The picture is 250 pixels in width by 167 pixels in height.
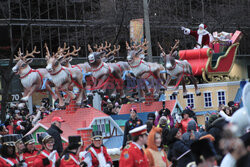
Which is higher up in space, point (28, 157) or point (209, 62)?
point (28, 157)

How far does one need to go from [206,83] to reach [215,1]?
22.9 m

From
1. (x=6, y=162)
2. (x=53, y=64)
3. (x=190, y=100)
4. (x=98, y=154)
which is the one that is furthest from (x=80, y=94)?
(x=6, y=162)

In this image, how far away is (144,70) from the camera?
19.3 m

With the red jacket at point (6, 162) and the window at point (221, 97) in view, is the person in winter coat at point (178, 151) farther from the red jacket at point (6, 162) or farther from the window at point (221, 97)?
the window at point (221, 97)

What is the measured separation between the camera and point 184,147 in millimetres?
9586

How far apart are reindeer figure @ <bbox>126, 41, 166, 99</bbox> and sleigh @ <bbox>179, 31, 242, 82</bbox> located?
152 inches

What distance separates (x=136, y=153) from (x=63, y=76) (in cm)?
896

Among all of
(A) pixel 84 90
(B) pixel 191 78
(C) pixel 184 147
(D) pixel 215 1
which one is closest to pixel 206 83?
(B) pixel 191 78

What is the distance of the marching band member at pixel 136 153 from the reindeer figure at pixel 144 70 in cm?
1060

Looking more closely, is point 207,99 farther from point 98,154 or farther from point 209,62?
point 98,154

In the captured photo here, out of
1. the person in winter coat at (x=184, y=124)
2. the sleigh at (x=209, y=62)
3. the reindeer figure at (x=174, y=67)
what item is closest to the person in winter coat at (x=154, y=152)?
the person in winter coat at (x=184, y=124)

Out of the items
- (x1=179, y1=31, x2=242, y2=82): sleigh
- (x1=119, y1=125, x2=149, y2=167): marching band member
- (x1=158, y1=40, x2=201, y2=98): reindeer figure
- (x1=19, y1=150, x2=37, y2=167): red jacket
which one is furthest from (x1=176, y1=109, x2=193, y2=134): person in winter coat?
(x1=179, y1=31, x2=242, y2=82): sleigh

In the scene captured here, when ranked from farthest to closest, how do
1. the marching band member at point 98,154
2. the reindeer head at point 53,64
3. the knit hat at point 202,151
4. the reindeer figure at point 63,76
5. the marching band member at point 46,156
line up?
the reindeer figure at point 63,76 < the reindeer head at point 53,64 < the marching band member at point 98,154 < the marching band member at point 46,156 < the knit hat at point 202,151

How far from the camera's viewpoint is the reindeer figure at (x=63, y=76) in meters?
16.7
